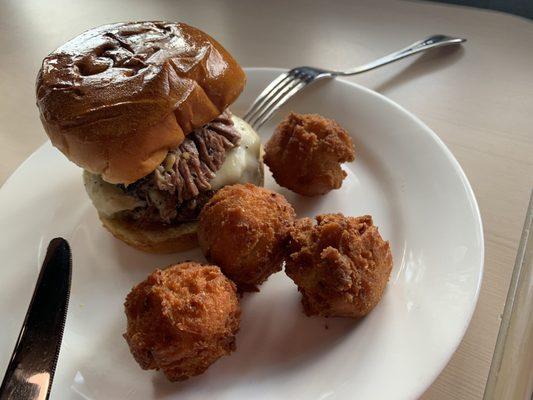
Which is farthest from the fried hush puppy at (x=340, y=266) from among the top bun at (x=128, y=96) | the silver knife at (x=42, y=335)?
the silver knife at (x=42, y=335)

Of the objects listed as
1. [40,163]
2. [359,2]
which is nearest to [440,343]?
[40,163]

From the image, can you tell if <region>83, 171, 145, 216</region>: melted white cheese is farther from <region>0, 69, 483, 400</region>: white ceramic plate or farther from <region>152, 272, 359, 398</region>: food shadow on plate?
<region>152, 272, 359, 398</region>: food shadow on plate

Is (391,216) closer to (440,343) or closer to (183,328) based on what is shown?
(440,343)

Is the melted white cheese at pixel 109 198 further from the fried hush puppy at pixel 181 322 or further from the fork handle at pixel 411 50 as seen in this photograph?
the fork handle at pixel 411 50

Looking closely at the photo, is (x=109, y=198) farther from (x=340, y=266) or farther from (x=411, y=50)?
(x=411, y=50)

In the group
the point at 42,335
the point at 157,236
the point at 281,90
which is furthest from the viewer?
the point at 281,90

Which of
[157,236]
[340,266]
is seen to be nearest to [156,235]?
[157,236]

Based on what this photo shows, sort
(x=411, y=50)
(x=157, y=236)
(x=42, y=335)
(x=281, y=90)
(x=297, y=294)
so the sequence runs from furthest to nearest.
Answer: (x=411, y=50) < (x=281, y=90) < (x=157, y=236) < (x=297, y=294) < (x=42, y=335)
